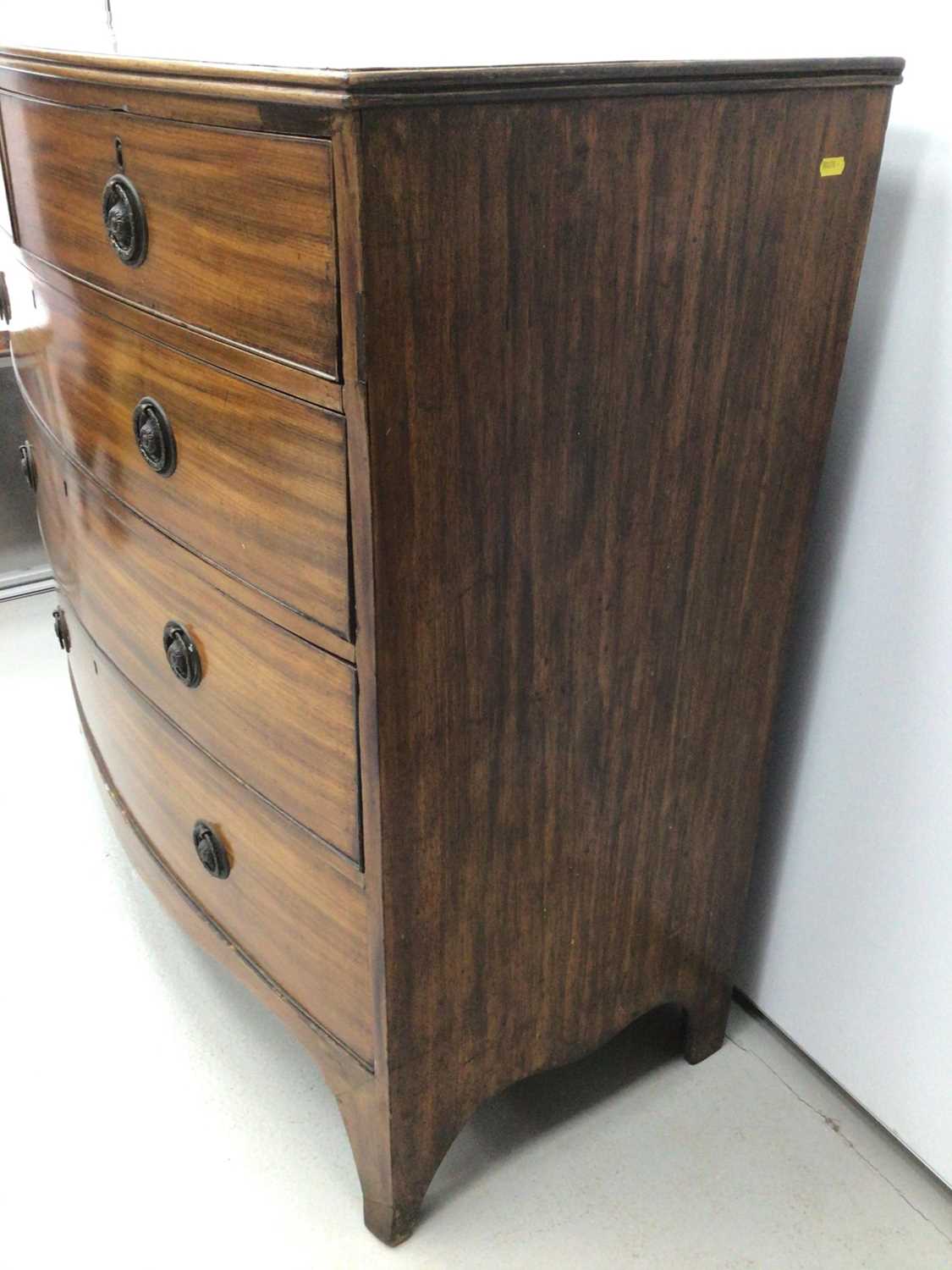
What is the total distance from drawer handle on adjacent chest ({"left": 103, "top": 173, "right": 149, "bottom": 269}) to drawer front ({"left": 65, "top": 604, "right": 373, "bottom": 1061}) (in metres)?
0.53

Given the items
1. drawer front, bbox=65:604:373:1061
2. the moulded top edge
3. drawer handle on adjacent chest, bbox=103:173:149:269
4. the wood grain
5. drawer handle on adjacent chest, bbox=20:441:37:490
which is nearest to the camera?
the moulded top edge

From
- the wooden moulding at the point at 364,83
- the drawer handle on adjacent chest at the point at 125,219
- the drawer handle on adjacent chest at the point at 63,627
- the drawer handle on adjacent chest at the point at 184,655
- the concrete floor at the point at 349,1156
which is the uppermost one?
the wooden moulding at the point at 364,83

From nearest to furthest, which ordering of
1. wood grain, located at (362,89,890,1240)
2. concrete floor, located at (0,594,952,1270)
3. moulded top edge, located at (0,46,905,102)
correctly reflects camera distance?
moulded top edge, located at (0,46,905,102) < wood grain, located at (362,89,890,1240) < concrete floor, located at (0,594,952,1270)

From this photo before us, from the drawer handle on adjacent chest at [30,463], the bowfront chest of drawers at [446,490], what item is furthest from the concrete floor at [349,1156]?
the drawer handle on adjacent chest at [30,463]

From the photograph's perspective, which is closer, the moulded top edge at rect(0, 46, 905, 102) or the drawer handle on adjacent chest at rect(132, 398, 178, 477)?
the moulded top edge at rect(0, 46, 905, 102)

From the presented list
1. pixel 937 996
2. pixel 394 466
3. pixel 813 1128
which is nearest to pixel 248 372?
pixel 394 466

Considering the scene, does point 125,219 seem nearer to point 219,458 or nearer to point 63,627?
point 219,458

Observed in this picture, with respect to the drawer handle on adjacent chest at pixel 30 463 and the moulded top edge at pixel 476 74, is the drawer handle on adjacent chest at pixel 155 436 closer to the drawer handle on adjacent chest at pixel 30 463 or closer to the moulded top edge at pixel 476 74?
the moulded top edge at pixel 476 74

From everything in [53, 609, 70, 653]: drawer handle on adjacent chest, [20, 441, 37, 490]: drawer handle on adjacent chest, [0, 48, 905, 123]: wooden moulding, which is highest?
[0, 48, 905, 123]: wooden moulding

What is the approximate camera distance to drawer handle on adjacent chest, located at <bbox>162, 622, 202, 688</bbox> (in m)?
1.21

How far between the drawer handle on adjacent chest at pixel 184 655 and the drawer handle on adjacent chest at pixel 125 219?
0.37 m

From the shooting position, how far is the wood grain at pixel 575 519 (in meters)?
0.86

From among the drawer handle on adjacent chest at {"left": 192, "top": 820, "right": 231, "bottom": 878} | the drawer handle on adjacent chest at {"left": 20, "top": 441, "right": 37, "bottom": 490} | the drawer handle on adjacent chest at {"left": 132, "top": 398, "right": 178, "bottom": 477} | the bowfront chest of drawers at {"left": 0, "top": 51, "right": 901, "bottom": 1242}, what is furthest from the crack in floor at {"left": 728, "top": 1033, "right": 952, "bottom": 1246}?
the drawer handle on adjacent chest at {"left": 20, "top": 441, "right": 37, "bottom": 490}

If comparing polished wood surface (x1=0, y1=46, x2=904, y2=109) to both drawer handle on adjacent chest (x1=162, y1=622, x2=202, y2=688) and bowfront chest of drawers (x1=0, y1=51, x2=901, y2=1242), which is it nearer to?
bowfront chest of drawers (x1=0, y1=51, x2=901, y2=1242)
